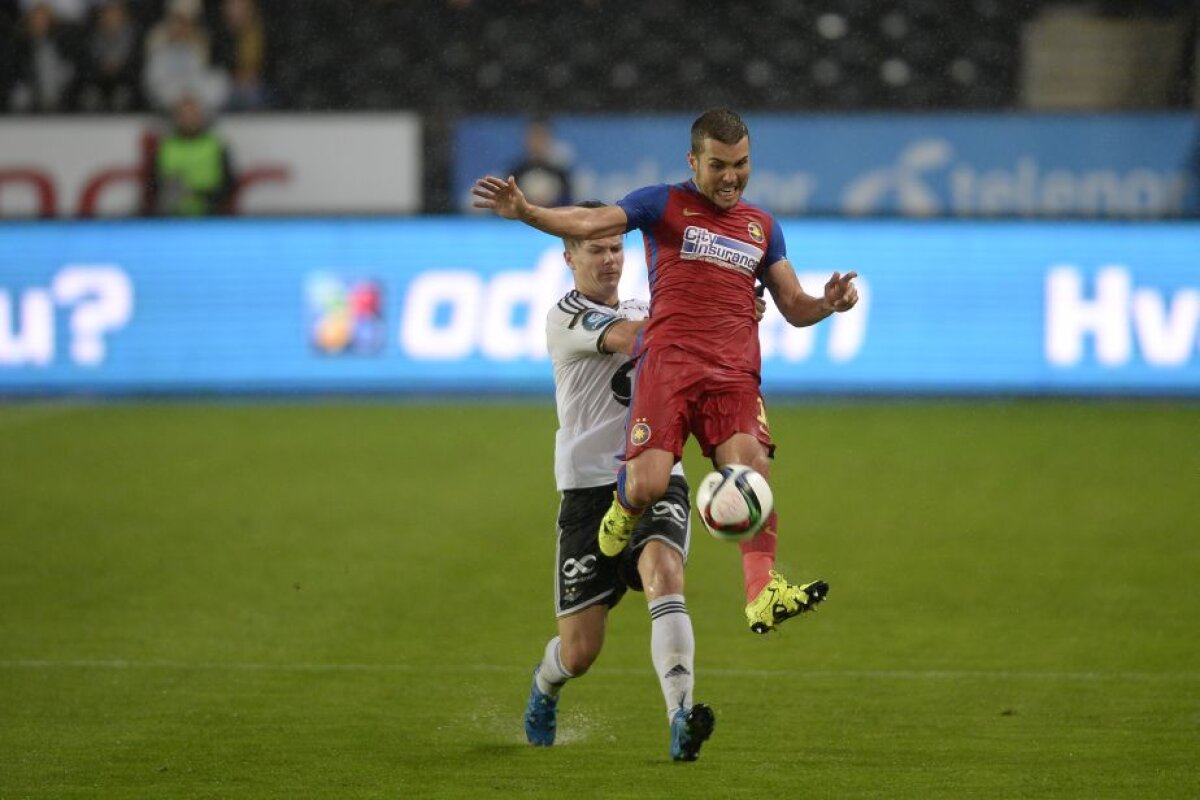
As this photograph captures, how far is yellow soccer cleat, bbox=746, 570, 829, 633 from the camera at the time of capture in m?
5.77

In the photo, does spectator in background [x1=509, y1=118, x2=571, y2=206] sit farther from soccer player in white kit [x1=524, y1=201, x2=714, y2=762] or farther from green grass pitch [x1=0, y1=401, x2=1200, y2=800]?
soccer player in white kit [x1=524, y1=201, x2=714, y2=762]

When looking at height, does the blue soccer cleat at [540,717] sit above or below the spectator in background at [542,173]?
below

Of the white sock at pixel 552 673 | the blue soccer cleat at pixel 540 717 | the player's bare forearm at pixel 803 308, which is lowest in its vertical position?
the blue soccer cleat at pixel 540 717

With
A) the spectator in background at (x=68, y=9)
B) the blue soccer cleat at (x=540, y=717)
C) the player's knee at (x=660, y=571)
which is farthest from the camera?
the spectator in background at (x=68, y=9)

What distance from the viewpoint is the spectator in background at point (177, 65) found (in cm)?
2006

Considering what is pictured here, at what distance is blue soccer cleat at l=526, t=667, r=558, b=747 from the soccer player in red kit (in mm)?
711

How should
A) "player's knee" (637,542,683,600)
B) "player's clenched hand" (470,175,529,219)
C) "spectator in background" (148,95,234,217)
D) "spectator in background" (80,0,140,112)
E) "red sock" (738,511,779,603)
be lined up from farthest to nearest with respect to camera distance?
"spectator in background" (80,0,140,112) → "spectator in background" (148,95,234,217) → "player's knee" (637,542,683,600) → "red sock" (738,511,779,603) → "player's clenched hand" (470,175,529,219)

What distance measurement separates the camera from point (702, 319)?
6.23 meters

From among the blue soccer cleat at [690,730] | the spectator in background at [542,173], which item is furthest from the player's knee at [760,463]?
the spectator in background at [542,173]

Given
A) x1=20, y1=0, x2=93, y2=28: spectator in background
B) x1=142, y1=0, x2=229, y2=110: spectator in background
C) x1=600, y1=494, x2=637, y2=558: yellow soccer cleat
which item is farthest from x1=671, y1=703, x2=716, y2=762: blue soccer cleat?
x1=20, y1=0, x2=93, y2=28: spectator in background

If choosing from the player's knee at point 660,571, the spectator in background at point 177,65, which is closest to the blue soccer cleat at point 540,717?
the player's knee at point 660,571

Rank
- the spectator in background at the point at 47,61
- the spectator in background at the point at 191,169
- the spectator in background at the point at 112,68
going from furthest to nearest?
the spectator in background at the point at 47,61, the spectator in background at the point at 112,68, the spectator in background at the point at 191,169

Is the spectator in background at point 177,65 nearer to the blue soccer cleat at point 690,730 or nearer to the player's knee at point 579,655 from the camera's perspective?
the player's knee at point 579,655

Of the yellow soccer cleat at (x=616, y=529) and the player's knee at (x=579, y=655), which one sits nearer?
the yellow soccer cleat at (x=616, y=529)
